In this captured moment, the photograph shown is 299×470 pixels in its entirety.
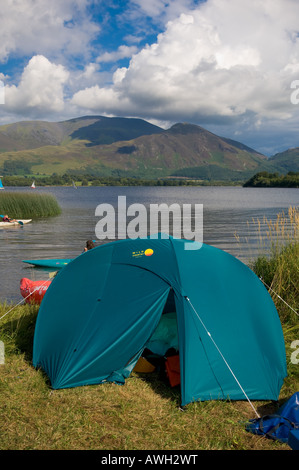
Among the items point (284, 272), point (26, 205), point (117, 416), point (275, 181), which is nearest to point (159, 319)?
point (117, 416)

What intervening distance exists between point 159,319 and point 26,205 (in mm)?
33595

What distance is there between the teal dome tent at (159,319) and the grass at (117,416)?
0.67 ft

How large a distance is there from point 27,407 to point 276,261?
596 cm

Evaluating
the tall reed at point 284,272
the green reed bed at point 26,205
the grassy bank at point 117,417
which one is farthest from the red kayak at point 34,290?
the green reed bed at point 26,205

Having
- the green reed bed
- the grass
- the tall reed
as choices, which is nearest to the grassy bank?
the grass

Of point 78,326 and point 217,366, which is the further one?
point 78,326

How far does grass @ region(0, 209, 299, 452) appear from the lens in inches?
176

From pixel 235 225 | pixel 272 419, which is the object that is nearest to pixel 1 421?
pixel 272 419

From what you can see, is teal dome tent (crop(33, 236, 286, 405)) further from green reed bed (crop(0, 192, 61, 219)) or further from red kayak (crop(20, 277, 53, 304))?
green reed bed (crop(0, 192, 61, 219))

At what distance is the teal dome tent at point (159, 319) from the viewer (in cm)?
546

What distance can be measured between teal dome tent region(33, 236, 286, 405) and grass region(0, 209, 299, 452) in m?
0.20
